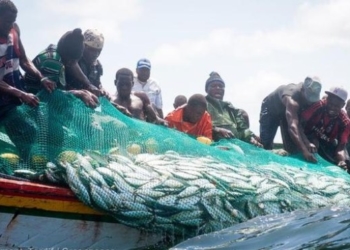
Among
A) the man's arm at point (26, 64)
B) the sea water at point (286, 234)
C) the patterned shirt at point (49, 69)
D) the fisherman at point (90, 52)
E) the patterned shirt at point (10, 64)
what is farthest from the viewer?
the fisherman at point (90, 52)

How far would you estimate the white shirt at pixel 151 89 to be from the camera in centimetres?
1002

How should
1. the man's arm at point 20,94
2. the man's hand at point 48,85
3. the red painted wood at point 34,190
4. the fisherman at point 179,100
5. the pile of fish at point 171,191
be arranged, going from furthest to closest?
the fisherman at point 179,100 < the man's hand at point 48,85 < the man's arm at point 20,94 < the pile of fish at point 171,191 < the red painted wood at point 34,190

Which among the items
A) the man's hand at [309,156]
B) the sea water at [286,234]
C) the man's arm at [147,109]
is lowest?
the sea water at [286,234]

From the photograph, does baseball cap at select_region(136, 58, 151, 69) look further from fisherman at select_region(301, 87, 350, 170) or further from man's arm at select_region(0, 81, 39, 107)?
man's arm at select_region(0, 81, 39, 107)

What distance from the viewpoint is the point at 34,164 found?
20.6 ft

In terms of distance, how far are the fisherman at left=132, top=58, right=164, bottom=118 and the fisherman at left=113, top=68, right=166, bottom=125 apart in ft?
4.92

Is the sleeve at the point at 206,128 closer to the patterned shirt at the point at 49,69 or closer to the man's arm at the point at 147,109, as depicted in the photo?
the man's arm at the point at 147,109

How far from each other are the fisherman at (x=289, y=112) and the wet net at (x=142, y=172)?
138 centimetres

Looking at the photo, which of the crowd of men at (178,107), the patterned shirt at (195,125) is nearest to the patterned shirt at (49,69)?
the crowd of men at (178,107)

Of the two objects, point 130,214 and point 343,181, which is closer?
point 130,214

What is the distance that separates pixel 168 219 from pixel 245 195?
0.79 meters

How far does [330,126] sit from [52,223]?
443cm

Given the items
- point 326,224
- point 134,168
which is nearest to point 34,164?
point 134,168

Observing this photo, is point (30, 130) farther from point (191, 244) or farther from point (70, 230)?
point (191, 244)
